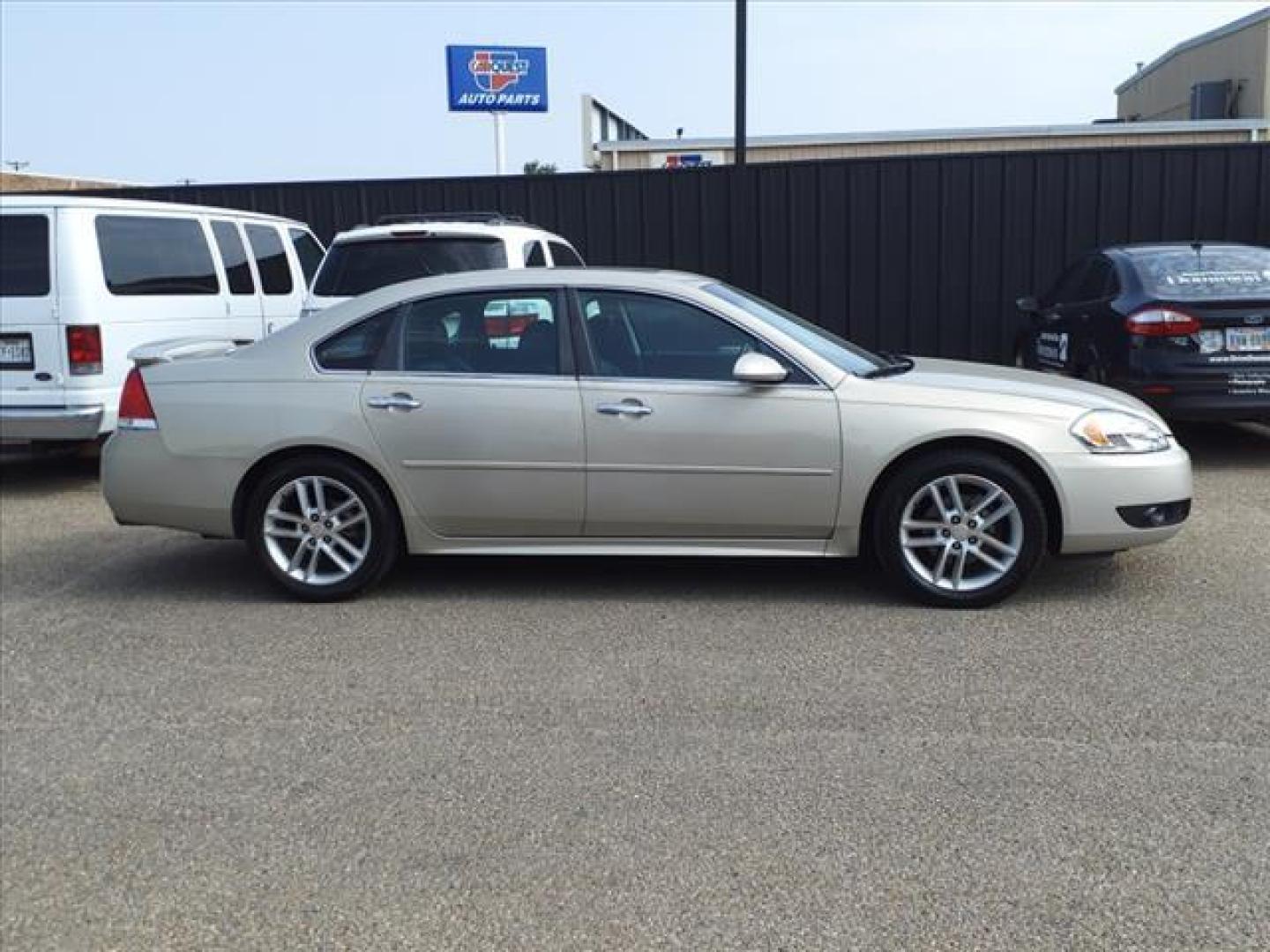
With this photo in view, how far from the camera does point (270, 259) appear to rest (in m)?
10.1

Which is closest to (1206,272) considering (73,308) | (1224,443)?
(1224,443)

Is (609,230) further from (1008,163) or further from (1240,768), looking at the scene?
(1240,768)

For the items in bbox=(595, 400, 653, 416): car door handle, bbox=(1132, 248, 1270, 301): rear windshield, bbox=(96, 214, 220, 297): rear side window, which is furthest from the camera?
bbox=(96, 214, 220, 297): rear side window

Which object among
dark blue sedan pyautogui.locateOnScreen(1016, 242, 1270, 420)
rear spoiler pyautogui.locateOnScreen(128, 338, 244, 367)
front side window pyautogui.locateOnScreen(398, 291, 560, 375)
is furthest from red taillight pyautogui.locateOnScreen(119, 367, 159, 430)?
dark blue sedan pyautogui.locateOnScreen(1016, 242, 1270, 420)

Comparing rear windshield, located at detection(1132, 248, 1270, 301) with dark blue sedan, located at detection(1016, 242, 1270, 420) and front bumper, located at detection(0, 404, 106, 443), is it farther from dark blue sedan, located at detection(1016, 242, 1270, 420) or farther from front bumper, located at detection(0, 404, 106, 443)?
front bumper, located at detection(0, 404, 106, 443)

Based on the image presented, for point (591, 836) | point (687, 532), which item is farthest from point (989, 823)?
point (687, 532)

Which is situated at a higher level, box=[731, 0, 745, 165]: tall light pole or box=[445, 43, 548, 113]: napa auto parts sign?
box=[445, 43, 548, 113]: napa auto parts sign

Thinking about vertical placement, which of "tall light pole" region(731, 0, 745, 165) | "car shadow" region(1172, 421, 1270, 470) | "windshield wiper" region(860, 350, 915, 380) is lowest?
"car shadow" region(1172, 421, 1270, 470)

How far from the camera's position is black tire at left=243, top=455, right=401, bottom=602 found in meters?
5.46

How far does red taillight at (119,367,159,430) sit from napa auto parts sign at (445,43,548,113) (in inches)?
582

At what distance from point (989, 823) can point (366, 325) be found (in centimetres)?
361

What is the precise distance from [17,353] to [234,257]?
6.77ft

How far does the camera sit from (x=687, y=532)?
17.5 ft

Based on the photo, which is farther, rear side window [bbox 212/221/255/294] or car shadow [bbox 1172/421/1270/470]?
rear side window [bbox 212/221/255/294]
